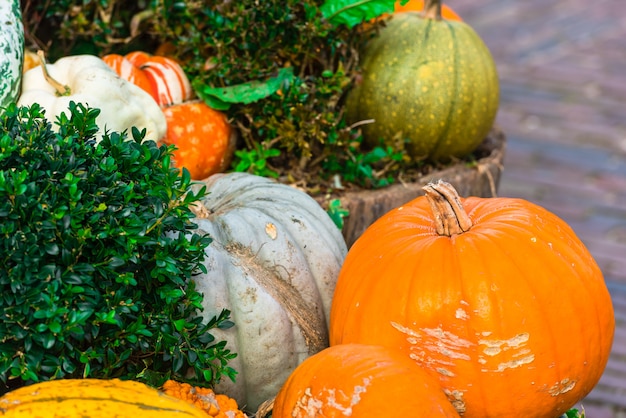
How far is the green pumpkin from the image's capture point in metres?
2.87

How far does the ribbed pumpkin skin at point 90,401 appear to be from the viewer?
146 cm

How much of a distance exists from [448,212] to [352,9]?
98 cm

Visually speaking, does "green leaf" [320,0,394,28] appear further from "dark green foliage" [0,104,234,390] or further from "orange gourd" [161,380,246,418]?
"orange gourd" [161,380,246,418]

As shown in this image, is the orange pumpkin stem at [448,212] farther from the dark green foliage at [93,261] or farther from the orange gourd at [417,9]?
the orange gourd at [417,9]

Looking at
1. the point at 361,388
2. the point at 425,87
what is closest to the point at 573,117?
the point at 425,87

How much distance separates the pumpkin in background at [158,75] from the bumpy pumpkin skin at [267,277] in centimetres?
50

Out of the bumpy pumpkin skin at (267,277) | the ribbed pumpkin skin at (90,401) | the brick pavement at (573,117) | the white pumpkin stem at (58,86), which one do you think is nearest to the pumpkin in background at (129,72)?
the white pumpkin stem at (58,86)

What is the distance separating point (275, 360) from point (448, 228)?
52cm

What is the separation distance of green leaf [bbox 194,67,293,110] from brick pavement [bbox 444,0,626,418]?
183cm

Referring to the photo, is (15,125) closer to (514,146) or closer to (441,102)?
(441,102)

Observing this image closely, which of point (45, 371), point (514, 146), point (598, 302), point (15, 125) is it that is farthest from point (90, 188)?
point (514, 146)

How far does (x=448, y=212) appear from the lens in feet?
6.48

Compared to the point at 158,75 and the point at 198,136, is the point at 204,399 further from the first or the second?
the point at 158,75

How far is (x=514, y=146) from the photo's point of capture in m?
5.56
